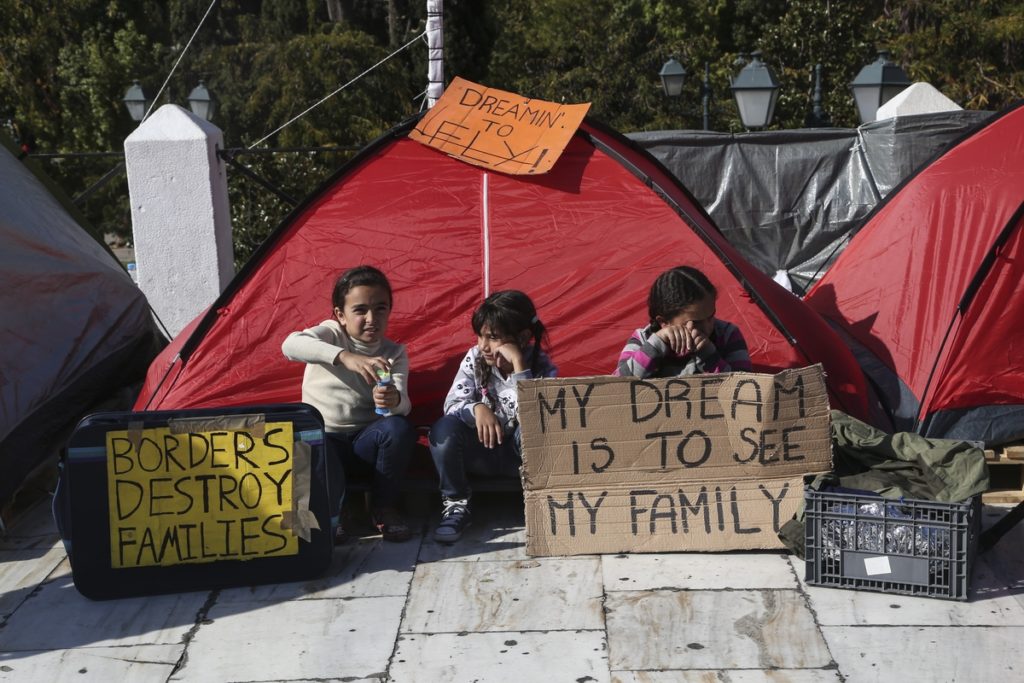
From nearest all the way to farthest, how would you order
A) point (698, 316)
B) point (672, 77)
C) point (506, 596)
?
1. point (506, 596)
2. point (698, 316)
3. point (672, 77)

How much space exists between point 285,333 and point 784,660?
97.3 inches

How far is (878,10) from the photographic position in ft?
68.0

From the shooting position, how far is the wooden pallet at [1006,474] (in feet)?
15.0

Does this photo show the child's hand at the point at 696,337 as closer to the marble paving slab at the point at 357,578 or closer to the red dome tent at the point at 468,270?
the red dome tent at the point at 468,270

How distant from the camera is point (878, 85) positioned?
9.66 m

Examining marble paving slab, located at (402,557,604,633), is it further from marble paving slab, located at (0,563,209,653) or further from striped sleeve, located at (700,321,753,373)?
striped sleeve, located at (700,321,753,373)

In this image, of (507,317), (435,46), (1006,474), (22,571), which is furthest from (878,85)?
(22,571)

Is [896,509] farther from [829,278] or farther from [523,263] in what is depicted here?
[829,278]

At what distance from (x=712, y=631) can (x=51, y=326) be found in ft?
11.4

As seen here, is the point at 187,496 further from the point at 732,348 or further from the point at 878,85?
the point at 878,85

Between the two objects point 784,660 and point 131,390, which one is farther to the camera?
point 131,390

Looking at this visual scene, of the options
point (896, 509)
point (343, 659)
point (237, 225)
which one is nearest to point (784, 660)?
point (896, 509)

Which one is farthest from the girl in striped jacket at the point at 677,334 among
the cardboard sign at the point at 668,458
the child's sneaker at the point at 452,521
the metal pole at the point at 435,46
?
the metal pole at the point at 435,46

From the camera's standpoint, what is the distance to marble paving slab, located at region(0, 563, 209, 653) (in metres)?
3.57
